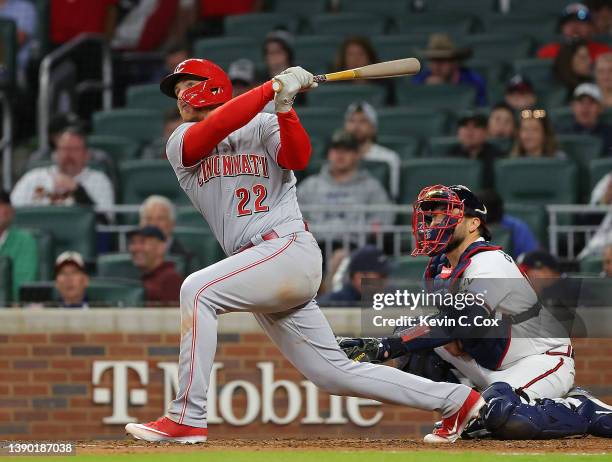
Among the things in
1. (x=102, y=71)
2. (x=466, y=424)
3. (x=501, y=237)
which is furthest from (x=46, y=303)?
(x=102, y=71)

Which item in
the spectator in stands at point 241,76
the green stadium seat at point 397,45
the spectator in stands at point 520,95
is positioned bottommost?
the spectator in stands at point 520,95

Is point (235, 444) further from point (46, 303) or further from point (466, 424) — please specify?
point (46, 303)

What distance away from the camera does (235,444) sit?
5.84 m

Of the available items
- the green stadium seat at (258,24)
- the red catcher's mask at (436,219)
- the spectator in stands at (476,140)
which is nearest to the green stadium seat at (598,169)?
the spectator in stands at (476,140)

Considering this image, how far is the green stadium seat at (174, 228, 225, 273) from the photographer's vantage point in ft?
30.2

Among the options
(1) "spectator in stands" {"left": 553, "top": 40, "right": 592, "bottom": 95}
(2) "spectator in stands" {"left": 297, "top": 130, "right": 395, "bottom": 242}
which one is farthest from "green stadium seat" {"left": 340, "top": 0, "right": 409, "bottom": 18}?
(2) "spectator in stands" {"left": 297, "top": 130, "right": 395, "bottom": 242}

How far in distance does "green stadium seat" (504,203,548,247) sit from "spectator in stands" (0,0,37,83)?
16.9 feet

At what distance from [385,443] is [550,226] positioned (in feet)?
12.1

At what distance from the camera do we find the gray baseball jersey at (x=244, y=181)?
5.75 m

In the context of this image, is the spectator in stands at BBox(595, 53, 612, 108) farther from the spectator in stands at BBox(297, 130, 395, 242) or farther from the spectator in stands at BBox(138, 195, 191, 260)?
the spectator in stands at BBox(138, 195, 191, 260)

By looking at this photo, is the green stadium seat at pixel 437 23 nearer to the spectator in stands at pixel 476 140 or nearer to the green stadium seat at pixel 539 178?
the spectator in stands at pixel 476 140

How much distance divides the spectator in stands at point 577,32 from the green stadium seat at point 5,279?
16.8 feet

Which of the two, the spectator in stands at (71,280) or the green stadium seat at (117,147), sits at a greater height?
the green stadium seat at (117,147)

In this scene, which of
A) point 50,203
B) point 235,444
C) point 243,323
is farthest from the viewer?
point 50,203
